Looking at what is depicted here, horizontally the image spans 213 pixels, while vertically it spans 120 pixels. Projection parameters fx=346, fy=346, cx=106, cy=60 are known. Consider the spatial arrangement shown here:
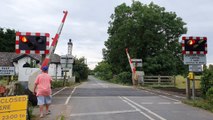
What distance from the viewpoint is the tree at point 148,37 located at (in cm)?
5278

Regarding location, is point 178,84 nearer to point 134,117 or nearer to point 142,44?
point 142,44

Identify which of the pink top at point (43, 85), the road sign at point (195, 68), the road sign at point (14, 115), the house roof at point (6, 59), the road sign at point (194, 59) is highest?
the house roof at point (6, 59)

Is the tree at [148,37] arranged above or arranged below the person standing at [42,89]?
above

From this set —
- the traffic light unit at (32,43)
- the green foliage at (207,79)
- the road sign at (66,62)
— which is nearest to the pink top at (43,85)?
the traffic light unit at (32,43)

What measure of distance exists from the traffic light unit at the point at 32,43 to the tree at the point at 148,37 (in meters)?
38.6

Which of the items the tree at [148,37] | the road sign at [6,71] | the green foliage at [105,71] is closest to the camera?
the road sign at [6,71]

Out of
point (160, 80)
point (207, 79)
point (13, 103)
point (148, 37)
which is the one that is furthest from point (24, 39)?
point (148, 37)

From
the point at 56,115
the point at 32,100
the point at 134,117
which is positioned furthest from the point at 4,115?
the point at 32,100

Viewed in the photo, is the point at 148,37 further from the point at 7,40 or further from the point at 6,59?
the point at 7,40

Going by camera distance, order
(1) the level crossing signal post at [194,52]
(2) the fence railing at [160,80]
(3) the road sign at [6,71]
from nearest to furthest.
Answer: (3) the road sign at [6,71]
(1) the level crossing signal post at [194,52]
(2) the fence railing at [160,80]

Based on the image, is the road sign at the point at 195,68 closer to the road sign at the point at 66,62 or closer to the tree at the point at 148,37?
the road sign at the point at 66,62

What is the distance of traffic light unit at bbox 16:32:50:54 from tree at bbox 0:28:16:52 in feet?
189

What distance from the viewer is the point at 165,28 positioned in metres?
57.0

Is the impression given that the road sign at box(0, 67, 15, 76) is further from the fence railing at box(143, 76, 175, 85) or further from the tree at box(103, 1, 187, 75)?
the tree at box(103, 1, 187, 75)
